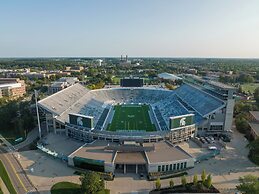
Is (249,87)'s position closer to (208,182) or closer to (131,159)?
(208,182)

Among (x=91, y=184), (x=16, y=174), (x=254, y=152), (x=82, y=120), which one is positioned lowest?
(x=16, y=174)

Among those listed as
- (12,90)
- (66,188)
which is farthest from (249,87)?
(12,90)

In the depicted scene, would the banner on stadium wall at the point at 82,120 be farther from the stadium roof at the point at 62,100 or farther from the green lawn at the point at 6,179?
the green lawn at the point at 6,179

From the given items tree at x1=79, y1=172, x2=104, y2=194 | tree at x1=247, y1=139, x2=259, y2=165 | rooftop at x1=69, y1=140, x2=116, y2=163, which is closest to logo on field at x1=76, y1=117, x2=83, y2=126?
rooftop at x1=69, y1=140, x2=116, y2=163

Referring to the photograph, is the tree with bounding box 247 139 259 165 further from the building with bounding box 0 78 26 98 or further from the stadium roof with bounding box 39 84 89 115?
the building with bounding box 0 78 26 98

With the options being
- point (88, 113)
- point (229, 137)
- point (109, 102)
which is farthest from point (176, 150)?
point (109, 102)
